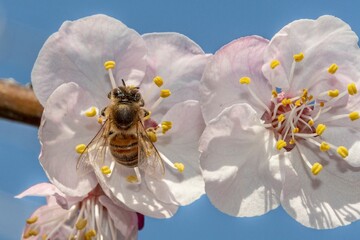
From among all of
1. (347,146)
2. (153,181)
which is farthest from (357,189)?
(153,181)

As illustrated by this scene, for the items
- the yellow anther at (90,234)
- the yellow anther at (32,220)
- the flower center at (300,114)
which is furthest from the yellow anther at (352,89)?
the yellow anther at (32,220)

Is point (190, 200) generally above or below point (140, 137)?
below

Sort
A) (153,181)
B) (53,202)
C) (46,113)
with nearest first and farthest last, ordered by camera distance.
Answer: (46,113) < (153,181) < (53,202)

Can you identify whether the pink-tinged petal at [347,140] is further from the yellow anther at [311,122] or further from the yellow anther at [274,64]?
the yellow anther at [274,64]

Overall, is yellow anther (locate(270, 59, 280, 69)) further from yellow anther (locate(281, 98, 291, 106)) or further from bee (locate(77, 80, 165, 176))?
bee (locate(77, 80, 165, 176))

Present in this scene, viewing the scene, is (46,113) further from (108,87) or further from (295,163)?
(295,163)

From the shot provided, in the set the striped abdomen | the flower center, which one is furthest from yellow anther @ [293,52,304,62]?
the striped abdomen

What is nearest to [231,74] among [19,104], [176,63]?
[176,63]
